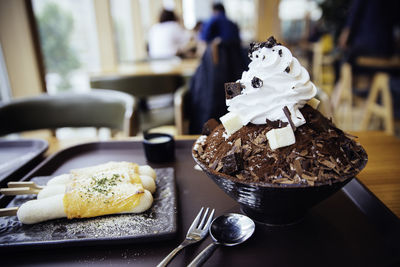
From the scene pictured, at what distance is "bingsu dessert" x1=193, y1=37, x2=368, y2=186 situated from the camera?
0.66 metres

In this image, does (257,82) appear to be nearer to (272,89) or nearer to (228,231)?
(272,89)

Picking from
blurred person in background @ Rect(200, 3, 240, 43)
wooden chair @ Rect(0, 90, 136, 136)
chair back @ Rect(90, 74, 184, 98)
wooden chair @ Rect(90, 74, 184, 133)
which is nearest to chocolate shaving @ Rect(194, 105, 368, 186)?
wooden chair @ Rect(0, 90, 136, 136)

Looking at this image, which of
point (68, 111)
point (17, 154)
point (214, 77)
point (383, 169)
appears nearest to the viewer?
point (383, 169)

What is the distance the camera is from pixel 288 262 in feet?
2.07

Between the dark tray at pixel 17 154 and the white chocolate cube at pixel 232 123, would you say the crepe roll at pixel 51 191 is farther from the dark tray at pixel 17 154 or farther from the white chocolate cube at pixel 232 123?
the white chocolate cube at pixel 232 123

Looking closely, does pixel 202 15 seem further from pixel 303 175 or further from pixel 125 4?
pixel 303 175

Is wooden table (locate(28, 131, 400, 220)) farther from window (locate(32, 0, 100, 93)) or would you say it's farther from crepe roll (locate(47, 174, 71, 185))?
window (locate(32, 0, 100, 93))

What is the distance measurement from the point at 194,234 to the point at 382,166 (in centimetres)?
87

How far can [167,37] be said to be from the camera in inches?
189

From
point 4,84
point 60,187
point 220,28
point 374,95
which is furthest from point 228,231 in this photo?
point 220,28

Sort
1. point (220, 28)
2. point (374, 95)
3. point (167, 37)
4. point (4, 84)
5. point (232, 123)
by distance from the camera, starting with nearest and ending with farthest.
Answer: point (232, 123), point (4, 84), point (374, 95), point (220, 28), point (167, 37)

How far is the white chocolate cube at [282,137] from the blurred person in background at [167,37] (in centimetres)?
430

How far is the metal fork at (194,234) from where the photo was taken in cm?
62

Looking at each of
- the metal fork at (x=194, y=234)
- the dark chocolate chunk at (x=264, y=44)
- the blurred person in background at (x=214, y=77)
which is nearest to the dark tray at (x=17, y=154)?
the metal fork at (x=194, y=234)
